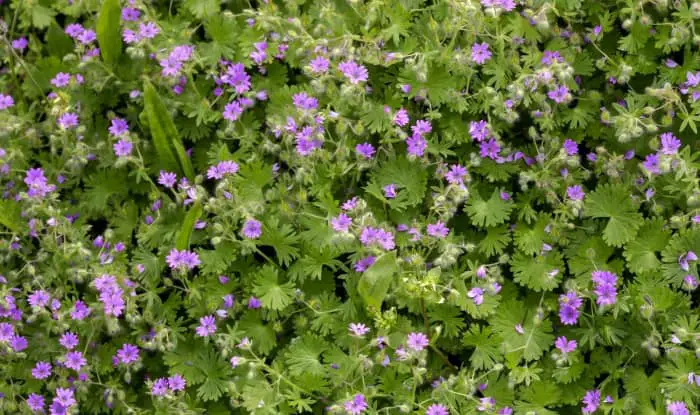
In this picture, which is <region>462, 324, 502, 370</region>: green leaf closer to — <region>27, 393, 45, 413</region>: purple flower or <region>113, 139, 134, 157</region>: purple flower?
<region>113, 139, 134, 157</region>: purple flower

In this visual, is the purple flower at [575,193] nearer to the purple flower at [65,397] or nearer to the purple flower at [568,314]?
the purple flower at [568,314]

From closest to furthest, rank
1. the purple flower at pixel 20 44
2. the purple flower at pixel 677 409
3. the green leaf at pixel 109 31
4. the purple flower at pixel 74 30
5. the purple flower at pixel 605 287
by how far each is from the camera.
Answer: the purple flower at pixel 677 409, the purple flower at pixel 605 287, the green leaf at pixel 109 31, the purple flower at pixel 74 30, the purple flower at pixel 20 44

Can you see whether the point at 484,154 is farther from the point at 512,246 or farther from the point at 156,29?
the point at 156,29

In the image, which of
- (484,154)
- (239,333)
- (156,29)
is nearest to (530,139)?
(484,154)

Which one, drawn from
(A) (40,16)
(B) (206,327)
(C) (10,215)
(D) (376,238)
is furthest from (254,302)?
(A) (40,16)

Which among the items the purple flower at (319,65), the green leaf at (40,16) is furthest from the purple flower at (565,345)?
the green leaf at (40,16)

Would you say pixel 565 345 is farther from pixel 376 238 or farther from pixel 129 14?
pixel 129 14

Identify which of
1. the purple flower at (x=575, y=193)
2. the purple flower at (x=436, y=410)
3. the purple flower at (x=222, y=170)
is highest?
the purple flower at (x=222, y=170)
